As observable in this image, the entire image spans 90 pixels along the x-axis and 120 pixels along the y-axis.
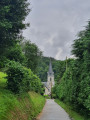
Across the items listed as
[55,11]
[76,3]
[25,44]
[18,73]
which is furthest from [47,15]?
[25,44]

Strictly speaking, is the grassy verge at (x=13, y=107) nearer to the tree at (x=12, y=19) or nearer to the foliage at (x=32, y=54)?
the tree at (x=12, y=19)

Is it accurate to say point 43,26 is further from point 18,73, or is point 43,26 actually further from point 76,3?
point 18,73

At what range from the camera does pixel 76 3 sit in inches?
412

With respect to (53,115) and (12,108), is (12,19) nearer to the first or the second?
(12,108)

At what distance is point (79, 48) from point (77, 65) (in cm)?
140

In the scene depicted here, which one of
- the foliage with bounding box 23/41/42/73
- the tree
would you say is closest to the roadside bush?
the tree

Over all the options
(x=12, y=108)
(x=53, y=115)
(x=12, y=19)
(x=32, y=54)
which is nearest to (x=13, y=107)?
(x=12, y=108)

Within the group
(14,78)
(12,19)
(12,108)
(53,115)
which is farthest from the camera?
(53,115)

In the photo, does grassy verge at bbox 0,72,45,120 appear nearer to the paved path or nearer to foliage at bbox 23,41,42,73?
the paved path

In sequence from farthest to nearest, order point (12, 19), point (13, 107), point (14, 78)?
point (14, 78)
point (12, 19)
point (13, 107)

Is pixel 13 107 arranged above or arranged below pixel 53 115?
above

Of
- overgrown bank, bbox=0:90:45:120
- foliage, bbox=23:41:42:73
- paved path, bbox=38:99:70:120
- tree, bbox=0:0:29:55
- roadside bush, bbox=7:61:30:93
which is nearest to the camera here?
overgrown bank, bbox=0:90:45:120

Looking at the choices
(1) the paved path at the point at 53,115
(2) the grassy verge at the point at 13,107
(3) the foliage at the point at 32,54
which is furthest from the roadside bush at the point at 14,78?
(3) the foliage at the point at 32,54

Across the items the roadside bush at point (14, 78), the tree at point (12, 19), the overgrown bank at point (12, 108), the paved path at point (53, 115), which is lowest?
the paved path at point (53, 115)
